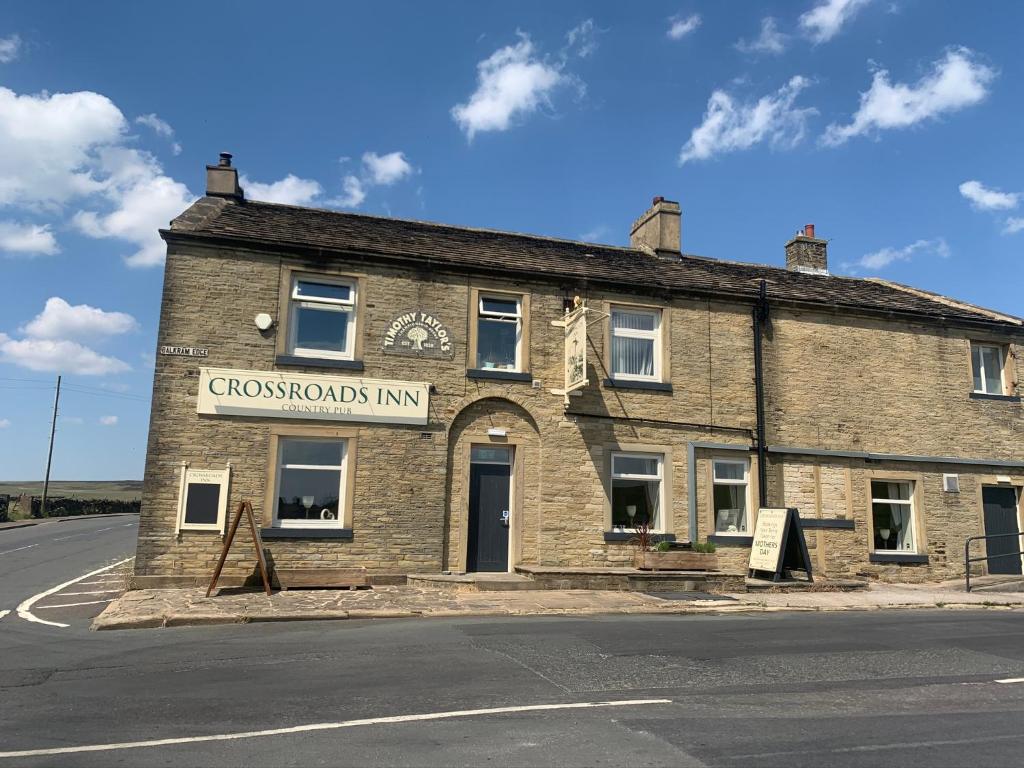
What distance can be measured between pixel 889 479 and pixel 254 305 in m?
14.3

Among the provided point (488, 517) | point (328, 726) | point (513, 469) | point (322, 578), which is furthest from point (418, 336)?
point (328, 726)

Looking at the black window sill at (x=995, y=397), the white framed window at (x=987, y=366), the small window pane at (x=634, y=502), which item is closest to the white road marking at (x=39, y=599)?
the small window pane at (x=634, y=502)

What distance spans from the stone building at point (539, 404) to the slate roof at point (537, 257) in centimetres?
9

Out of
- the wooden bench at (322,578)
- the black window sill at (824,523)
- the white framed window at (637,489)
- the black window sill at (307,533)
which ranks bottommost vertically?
the wooden bench at (322,578)

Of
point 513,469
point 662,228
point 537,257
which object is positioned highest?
point 662,228

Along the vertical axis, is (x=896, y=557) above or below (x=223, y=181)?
below

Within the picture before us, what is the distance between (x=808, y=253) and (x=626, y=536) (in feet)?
34.4

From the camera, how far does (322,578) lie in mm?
13734

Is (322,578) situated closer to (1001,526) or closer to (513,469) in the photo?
(513,469)

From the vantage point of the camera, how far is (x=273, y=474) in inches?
565

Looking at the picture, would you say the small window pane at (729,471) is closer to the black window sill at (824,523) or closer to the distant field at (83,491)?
the black window sill at (824,523)

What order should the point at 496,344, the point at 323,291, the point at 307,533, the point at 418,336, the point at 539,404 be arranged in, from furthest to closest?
the point at 496,344 < the point at 539,404 < the point at 418,336 < the point at 323,291 < the point at 307,533

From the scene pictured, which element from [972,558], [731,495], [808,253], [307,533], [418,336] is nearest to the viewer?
[307,533]

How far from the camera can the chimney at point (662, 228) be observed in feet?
64.3
